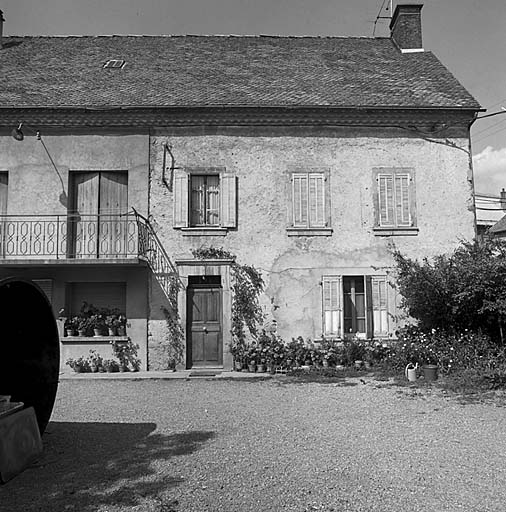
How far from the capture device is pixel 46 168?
43.7 feet

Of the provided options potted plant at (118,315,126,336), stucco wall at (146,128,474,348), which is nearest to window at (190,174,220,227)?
stucco wall at (146,128,474,348)

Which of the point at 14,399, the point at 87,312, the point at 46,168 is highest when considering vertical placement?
the point at 46,168

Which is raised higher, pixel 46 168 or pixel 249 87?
pixel 249 87

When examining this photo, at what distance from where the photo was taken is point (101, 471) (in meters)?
5.32

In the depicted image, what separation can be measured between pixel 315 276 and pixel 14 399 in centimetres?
806

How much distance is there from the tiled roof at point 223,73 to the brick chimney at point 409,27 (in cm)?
36

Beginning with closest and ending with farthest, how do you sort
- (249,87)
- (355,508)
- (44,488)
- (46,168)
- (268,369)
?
1. (355,508)
2. (44,488)
3. (268,369)
4. (46,168)
5. (249,87)

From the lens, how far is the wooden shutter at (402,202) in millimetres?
13453

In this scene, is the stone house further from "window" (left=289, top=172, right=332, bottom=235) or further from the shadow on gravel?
the shadow on gravel

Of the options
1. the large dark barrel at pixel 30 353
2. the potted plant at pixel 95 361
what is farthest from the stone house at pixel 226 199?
the large dark barrel at pixel 30 353

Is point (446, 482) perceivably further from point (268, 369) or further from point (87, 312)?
point (87, 312)

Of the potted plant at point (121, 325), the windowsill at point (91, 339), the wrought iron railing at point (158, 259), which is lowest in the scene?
the windowsill at point (91, 339)

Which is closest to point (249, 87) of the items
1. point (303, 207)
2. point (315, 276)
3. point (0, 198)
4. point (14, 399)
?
point (303, 207)

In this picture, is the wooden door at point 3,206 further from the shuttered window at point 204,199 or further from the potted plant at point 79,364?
the shuttered window at point 204,199
